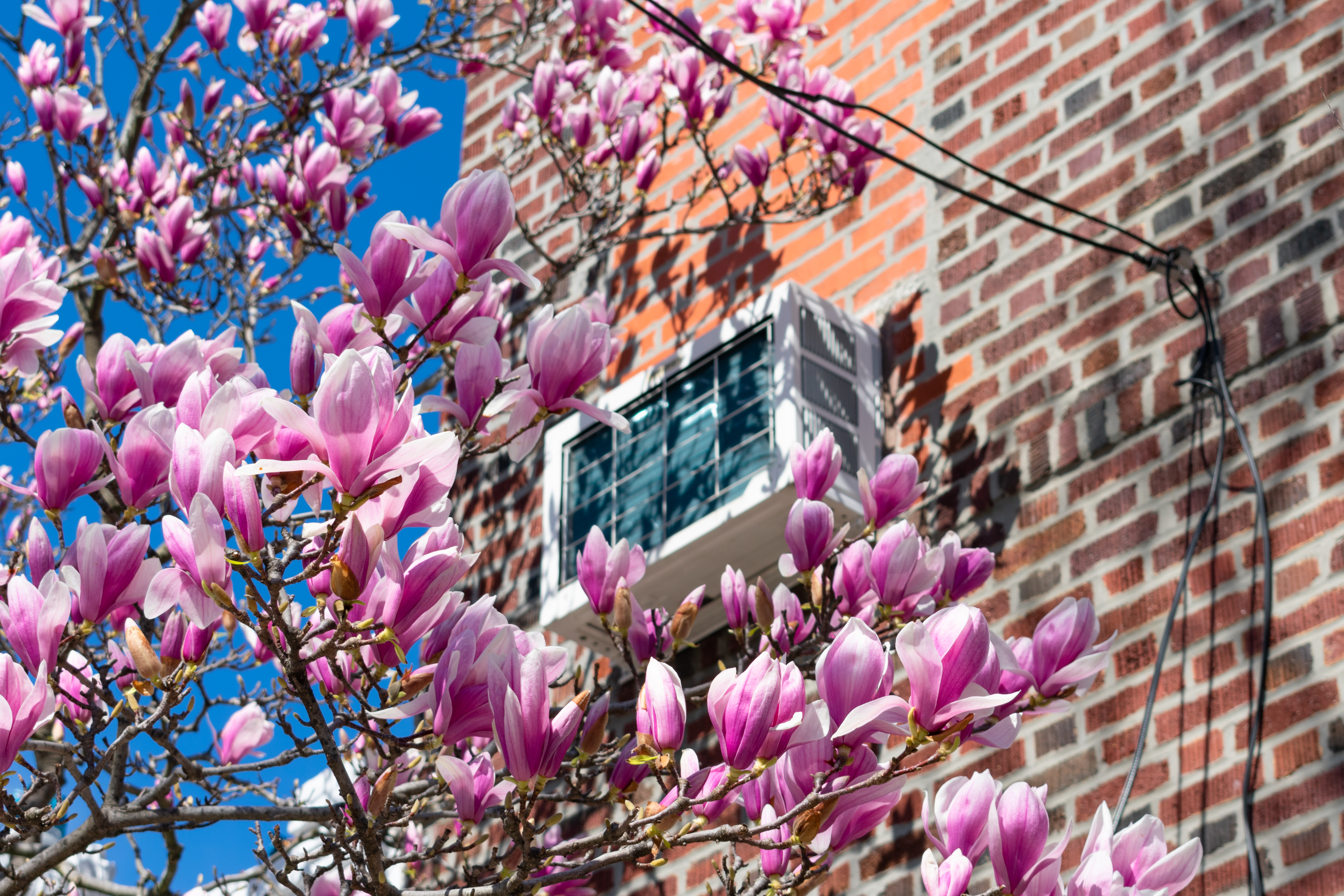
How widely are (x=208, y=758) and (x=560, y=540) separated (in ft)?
3.25

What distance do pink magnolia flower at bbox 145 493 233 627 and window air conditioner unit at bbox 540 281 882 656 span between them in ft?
5.23

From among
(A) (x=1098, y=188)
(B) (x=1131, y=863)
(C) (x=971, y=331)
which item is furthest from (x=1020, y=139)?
(B) (x=1131, y=863)

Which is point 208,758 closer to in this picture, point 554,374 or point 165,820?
point 165,820

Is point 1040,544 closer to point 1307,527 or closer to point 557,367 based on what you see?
point 1307,527

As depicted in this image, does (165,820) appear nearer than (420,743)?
No

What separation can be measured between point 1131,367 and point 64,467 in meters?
1.91

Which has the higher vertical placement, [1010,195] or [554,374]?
[1010,195]

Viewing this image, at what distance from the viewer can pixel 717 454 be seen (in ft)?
10.4

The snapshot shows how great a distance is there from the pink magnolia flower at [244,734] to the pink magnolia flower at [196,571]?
1.06m

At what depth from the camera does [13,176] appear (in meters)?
4.02

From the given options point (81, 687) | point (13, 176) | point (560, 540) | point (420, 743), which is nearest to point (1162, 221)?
point (560, 540)

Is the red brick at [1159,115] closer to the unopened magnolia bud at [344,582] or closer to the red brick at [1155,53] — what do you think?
the red brick at [1155,53]

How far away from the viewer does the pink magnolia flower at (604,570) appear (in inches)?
82.6

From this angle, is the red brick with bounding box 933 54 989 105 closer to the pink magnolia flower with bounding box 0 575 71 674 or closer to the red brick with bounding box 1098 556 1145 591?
the red brick with bounding box 1098 556 1145 591
